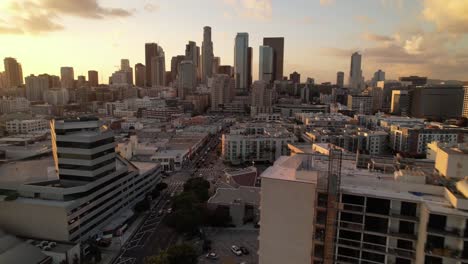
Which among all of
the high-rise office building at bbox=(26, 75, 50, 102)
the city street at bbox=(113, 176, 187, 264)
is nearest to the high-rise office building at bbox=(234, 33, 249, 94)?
the high-rise office building at bbox=(26, 75, 50, 102)

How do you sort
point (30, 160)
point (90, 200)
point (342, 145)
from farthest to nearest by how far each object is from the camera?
point (342, 145) → point (30, 160) → point (90, 200)

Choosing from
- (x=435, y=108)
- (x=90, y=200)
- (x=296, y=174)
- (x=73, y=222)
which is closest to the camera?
(x=296, y=174)

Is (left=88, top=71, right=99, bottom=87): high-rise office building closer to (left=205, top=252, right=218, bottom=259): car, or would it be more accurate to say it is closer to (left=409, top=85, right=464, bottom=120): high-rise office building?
(left=409, top=85, right=464, bottom=120): high-rise office building

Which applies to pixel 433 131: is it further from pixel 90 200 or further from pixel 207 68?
pixel 207 68

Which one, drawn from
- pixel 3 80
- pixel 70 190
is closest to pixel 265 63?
pixel 3 80

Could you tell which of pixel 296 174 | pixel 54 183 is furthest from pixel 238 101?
pixel 296 174

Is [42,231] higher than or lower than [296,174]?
lower

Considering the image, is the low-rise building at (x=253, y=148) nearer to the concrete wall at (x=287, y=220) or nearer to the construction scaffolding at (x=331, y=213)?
the concrete wall at (x=287, y=220)

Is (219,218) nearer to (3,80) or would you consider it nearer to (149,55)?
(3,80)

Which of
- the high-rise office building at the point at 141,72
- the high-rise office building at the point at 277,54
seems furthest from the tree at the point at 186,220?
the high-rise office building at the point at 277,54
